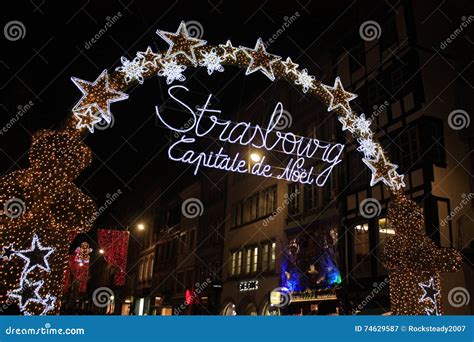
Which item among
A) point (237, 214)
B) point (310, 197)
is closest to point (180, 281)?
point (237, 214)

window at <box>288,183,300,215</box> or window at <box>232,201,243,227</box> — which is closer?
window at <box>288,183,300,215</box>

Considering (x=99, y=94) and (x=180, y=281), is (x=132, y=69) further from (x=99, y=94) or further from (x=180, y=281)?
(x=180, y=281)

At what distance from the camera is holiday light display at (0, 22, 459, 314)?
22.1ft

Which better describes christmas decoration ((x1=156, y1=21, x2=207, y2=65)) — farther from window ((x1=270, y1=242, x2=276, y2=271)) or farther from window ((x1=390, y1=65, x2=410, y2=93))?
window ((x1=270, y1=242, x2=276, y2=271))

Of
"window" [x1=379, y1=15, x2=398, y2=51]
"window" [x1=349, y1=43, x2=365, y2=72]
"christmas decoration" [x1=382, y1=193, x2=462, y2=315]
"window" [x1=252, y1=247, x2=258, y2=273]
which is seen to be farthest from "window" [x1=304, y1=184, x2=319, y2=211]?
"christmas decoration" [x1=382, y1=193, x2=462, y2=315]

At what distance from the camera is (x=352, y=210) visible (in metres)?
19.1

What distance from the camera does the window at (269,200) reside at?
81.5ft

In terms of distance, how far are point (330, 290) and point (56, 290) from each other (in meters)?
14.2

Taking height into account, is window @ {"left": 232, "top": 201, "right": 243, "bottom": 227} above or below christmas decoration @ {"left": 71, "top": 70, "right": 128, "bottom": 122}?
above

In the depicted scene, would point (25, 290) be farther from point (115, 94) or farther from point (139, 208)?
point (139, 208)

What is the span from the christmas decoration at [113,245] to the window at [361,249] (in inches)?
519

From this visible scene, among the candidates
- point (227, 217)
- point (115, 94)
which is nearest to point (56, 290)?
point (115, 94)

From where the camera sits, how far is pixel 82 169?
7.52 m

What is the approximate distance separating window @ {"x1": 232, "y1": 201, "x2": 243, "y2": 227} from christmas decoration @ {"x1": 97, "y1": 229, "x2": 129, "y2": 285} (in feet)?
20.8
